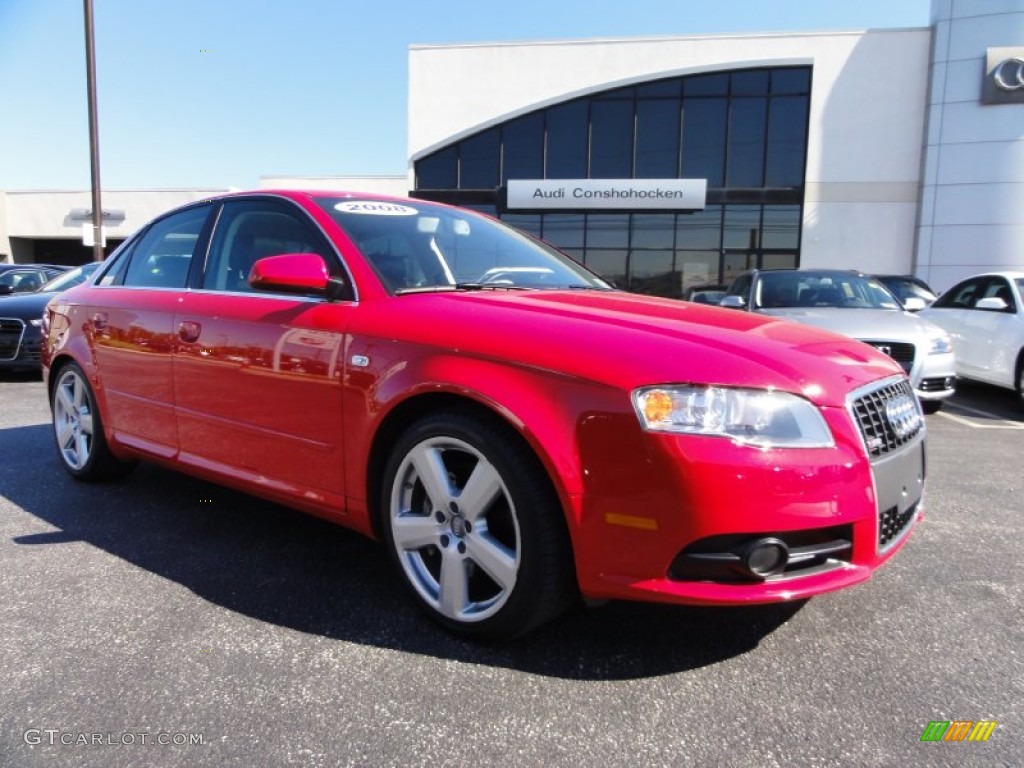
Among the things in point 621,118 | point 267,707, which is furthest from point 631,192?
point 267,707

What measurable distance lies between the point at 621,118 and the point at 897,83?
7.92 metres

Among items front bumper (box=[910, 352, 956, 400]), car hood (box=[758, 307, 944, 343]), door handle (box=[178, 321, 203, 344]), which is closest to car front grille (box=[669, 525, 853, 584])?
door handle (box=[178, 321, 203, 344])

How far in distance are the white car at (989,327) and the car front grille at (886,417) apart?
5968mm

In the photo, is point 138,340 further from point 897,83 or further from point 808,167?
point 897,83

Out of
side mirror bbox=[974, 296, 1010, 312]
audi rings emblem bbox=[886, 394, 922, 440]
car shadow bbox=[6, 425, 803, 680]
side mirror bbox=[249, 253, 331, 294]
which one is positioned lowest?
car shadow bbox=[6, 425, 803, 680]

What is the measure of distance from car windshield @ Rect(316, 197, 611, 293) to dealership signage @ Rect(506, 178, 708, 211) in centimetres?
1910

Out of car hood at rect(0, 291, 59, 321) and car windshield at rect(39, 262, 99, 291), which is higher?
car windshield at rect(39, 262, 99, 291)

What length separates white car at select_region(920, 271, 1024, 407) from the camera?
725cm

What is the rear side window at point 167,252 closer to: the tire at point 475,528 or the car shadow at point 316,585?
the car shadow at point 316,585

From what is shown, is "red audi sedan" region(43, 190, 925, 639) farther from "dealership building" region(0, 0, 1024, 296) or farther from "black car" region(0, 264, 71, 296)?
"dealership building" region(0, 0, 1024, 296)

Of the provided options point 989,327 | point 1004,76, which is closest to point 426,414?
point 989,327

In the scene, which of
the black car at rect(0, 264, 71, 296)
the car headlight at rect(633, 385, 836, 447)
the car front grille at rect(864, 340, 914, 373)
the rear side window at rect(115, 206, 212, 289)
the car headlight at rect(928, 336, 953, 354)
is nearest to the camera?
the car headlight at rect(633, 385, 836, 447)

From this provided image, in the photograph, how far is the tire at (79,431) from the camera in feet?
12.9

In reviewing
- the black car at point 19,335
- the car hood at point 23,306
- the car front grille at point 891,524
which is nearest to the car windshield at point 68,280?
the car hood at point 23,306
